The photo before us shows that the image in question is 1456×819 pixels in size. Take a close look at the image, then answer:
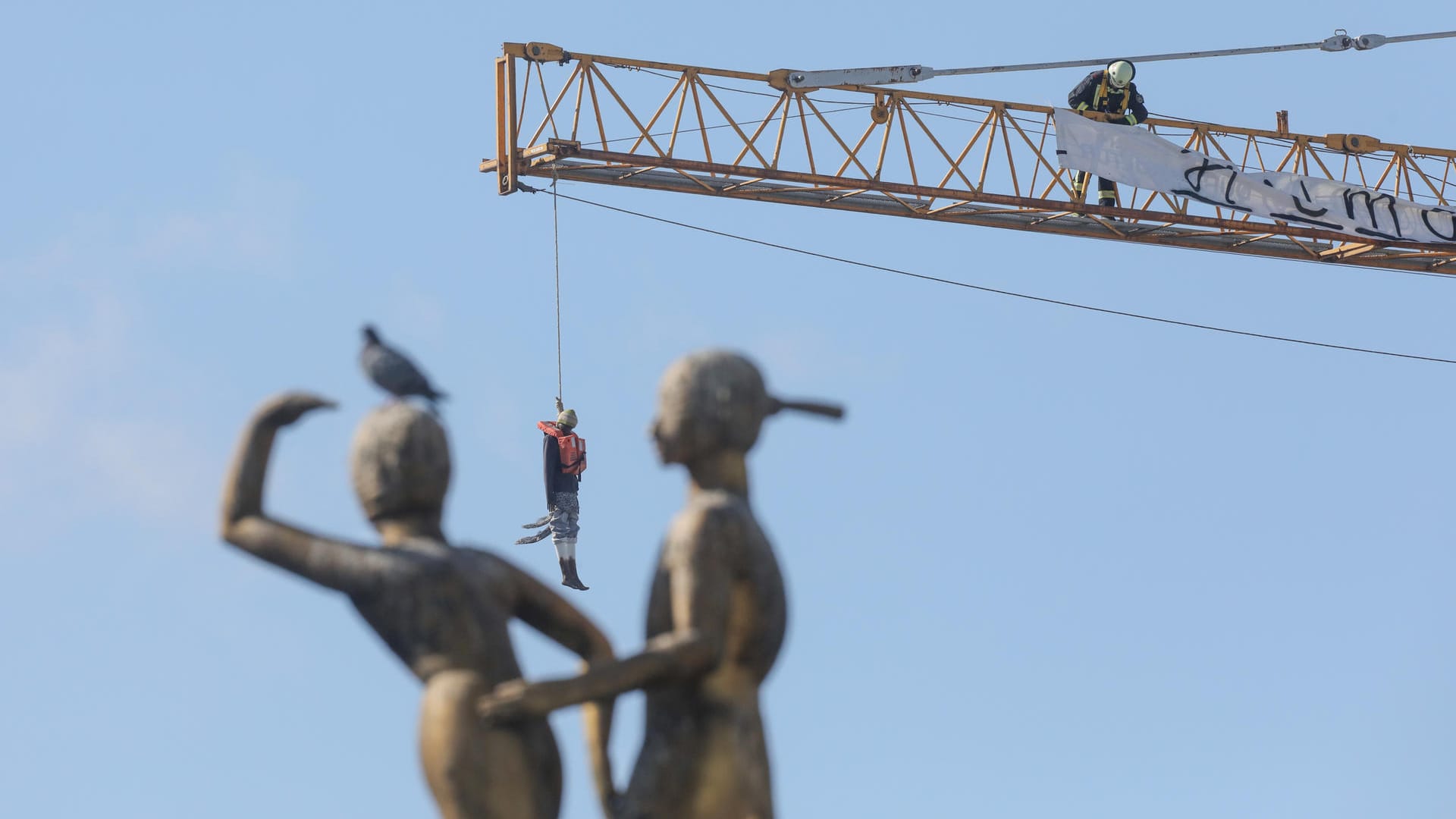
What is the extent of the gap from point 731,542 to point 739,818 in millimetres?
885

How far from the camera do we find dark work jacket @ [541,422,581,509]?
2752cm

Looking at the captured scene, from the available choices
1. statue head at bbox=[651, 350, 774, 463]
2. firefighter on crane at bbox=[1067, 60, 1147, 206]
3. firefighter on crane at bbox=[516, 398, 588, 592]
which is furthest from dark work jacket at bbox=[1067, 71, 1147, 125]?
statue head at bbox=[651, 350, 774, 463]

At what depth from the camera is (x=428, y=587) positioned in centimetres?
931

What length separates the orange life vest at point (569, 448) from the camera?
90.2 ft

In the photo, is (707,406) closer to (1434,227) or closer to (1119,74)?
(1119,74)

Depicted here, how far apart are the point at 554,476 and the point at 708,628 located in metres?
18.4

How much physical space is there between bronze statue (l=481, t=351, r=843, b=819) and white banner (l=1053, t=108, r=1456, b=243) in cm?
2211

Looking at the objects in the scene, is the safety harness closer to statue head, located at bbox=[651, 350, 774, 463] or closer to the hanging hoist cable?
the hanging hoist cable

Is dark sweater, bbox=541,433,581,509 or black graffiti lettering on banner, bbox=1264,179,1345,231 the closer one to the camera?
dark sweater, bbox=541,433,581,509

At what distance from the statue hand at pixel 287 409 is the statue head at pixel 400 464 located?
260 mm

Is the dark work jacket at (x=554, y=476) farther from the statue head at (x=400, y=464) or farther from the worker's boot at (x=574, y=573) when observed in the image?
the statue head at (x=400, y=464)

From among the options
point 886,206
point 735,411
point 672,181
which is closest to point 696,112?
point 672,181

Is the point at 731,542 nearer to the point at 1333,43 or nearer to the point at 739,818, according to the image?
the point at 739,818

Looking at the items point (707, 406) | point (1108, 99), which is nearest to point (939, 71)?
point (1108, 99)
